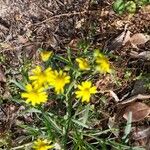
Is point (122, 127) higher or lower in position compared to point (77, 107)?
lower

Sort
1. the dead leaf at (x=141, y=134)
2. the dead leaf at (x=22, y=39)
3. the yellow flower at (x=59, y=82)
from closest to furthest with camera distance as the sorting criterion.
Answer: the yellow flower at (x=59, y=82)
the dead leaf at (x=141, y=134)
the dead leaf at (x=22, y=39)

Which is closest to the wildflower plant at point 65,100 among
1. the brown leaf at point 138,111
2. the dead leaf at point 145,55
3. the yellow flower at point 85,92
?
the yellow flower at point 85,92

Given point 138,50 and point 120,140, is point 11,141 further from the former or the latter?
point 138,50

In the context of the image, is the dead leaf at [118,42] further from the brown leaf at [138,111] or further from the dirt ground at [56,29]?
the brown leaf at [138,111]

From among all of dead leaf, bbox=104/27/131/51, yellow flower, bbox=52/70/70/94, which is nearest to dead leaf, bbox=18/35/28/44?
dead leaf, bbox=104/27/131/51

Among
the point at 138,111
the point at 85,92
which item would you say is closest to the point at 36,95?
the point at 85,92

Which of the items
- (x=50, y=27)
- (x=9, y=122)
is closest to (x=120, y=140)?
(x=9, y=122)

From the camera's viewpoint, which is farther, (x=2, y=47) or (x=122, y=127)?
(x=2, y=47)

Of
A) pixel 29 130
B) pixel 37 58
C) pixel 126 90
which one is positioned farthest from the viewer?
pixel 37 58
